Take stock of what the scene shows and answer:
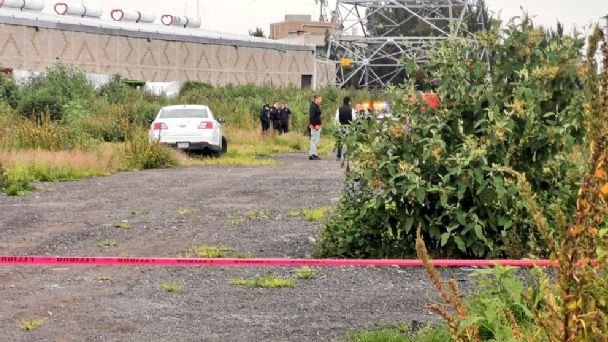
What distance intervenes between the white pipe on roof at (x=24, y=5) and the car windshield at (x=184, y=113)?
102 ft

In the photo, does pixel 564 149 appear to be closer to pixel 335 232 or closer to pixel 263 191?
pixel 335 232

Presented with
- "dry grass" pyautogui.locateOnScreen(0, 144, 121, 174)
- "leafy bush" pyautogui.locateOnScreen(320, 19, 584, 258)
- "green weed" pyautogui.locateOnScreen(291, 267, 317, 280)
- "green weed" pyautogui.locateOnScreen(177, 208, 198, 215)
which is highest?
"leafy bush" pyautogui.locateOnScreen(320, 19, 584, 258)

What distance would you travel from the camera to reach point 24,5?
55.2 m

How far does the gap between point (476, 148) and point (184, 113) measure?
61.0 feet

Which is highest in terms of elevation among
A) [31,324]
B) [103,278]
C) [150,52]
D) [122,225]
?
[150,52]

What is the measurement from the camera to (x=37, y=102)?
103 feet

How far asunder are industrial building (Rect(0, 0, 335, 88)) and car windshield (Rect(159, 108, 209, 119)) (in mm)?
24954

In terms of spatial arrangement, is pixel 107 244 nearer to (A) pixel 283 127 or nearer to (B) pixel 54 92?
(B) pixel 54 92

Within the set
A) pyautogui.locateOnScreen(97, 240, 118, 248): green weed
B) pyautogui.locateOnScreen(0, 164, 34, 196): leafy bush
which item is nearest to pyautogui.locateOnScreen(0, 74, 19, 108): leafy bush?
pyautogui.locateOnScreen(0, 164, 34, 196): leafy bush

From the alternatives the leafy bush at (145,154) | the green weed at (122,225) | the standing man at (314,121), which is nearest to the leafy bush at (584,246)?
the green weed at (122,225)

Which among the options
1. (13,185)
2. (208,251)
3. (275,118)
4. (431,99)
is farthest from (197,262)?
(275,118)

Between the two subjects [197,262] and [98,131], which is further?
[98,131]

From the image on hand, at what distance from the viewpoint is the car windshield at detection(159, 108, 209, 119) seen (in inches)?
1007

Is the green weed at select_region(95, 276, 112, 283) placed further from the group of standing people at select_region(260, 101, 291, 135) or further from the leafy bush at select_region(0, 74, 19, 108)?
the group of standing people at select_region(260, 101, 291, 135)
